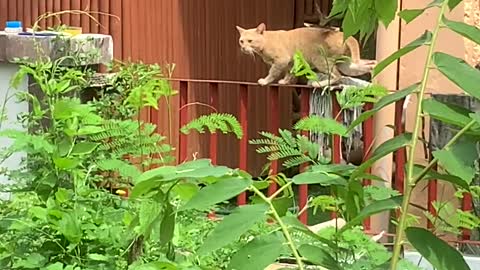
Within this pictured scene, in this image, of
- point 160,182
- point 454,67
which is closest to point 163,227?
point 160,182

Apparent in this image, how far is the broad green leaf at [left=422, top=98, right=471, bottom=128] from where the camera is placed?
3.39 feet

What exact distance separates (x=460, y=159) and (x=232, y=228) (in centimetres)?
26

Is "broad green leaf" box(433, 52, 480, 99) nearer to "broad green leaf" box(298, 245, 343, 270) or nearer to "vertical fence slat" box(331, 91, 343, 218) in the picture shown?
"broad green leaf" box(298, 245, 343, 270)

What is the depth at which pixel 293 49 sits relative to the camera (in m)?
6.34

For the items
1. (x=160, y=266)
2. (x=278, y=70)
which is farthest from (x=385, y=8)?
(x=278, y=70)

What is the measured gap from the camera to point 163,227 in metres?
1.15

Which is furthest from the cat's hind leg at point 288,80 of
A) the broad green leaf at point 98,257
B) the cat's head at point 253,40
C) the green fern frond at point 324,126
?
the broad green leaf at point 98,257

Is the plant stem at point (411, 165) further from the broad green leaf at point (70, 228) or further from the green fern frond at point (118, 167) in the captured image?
the green fern frond at point (118, 167)

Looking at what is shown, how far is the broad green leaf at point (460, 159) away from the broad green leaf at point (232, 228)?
0.21 metres

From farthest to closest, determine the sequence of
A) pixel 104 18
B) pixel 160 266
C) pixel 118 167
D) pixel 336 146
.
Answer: pixel 104 18, pixel 336 146, pixel 118 167, pixel 160 266

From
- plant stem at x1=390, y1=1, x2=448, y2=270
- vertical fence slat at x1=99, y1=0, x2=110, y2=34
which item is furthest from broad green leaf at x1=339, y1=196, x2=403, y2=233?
vertical fence slat at x1=99, y1=0, x2=110, y2=34

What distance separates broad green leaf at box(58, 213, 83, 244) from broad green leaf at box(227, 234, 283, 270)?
986 millimetres

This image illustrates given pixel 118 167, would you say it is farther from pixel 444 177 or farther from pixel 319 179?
pixel 444 177

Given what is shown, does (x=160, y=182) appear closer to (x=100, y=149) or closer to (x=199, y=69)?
(x=100, y=149)
